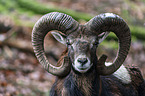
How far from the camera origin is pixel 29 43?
12914mm

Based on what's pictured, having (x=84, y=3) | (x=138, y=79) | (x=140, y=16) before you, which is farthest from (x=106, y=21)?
(x=84, y=3)

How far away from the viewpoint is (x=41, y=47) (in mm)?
5555

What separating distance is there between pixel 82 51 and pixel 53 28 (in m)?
0.93

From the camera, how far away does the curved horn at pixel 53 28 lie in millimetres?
5184

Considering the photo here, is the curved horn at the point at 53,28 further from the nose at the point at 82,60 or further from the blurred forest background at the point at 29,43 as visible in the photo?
the blurred forest background at the point at 29,43

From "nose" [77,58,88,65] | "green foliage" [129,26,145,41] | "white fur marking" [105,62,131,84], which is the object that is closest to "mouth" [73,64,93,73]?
"nose" [77,58,88,65]

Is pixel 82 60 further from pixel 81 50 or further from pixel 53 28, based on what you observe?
pixel 53 28

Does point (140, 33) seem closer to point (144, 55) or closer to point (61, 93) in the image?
point (144, 55)

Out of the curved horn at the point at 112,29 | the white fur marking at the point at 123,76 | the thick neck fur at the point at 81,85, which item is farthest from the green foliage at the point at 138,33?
the thick neck fur at the point at 81,85

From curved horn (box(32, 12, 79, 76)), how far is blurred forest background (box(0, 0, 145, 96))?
253 cm

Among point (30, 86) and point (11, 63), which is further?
point (11, 63)

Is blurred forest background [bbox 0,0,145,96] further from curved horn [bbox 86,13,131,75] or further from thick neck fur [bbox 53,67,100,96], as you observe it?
thick neck fur [bbox 53,67,100,96]

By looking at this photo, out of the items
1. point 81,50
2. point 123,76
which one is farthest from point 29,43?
point 81,50

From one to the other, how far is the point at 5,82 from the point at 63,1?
11698 mm
